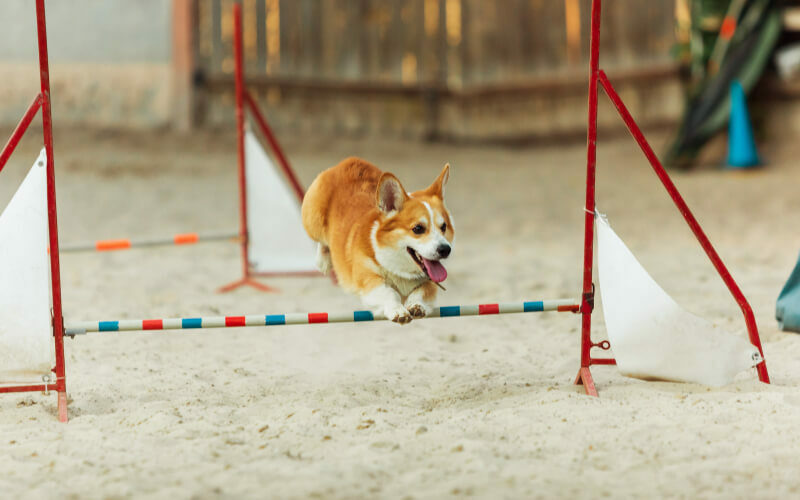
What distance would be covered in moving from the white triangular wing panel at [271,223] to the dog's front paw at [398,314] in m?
2.37

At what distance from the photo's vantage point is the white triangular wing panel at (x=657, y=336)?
10.5ft

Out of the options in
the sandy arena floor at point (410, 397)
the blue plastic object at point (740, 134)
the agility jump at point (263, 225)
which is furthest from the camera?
the blue plastic object at point (740, 134)

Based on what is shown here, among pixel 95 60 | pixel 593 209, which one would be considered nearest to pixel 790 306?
pixel 593 209

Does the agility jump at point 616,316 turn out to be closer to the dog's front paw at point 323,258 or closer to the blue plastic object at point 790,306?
the blue plastic object at point 790,306

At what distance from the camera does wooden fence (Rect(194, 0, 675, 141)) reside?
10.2m

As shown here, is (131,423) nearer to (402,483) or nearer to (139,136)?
(402,483)

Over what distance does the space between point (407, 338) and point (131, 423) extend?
1651 millimetres

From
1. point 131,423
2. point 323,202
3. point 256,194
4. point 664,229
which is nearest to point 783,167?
point 664,229

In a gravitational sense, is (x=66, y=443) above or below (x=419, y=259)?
below

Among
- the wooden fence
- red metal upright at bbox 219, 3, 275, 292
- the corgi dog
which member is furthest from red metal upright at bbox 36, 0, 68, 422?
the wooden fence

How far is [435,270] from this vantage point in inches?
121

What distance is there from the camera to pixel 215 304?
5.01m

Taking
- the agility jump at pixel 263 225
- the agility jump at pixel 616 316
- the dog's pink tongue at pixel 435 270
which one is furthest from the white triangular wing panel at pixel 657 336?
the agility jump at pixel 263 225

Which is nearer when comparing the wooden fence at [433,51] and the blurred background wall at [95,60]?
the blurred background wall at [95,60]
